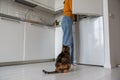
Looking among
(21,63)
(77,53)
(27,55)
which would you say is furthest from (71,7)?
(21,63)

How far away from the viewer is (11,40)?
1981 millimetres

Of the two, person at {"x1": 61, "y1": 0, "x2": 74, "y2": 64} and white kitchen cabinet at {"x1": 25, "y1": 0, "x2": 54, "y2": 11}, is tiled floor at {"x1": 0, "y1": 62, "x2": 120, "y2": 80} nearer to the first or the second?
person at {"x1": 61, "y1": 0, "x2": 74, "y2": 64}

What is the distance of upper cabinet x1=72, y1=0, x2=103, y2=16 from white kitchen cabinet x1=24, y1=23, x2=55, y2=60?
1.02 meters

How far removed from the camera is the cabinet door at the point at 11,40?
1870 millimetres

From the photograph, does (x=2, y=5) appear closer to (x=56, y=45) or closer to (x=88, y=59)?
(x=56, y=45)

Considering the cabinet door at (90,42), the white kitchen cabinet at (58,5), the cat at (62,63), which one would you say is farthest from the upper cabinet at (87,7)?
the white kitchen cabinet at (58,5)

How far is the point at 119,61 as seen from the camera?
1.95 metres

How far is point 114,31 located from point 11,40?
5.85 ft

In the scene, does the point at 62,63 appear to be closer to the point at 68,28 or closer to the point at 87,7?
the point at 68,28

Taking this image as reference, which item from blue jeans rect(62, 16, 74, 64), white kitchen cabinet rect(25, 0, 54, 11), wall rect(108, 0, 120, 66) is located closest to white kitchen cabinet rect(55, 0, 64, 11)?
white kitchen cabinet rect(25, 0, 54, 11)

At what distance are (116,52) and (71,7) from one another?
42.0 inches

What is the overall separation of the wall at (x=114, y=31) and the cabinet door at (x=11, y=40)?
160 cm

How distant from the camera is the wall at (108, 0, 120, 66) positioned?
1.76 meters

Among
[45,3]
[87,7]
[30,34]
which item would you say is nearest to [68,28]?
[87,7]
